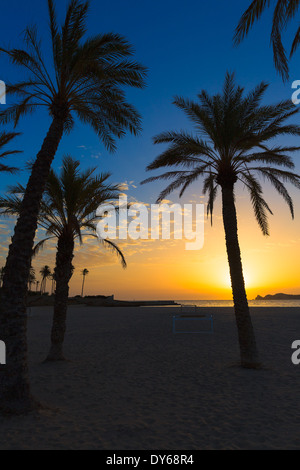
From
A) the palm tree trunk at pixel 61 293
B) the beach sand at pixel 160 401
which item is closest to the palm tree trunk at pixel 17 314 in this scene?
the beach sand at pixel 160 401

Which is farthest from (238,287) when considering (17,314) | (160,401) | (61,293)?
(17,314)

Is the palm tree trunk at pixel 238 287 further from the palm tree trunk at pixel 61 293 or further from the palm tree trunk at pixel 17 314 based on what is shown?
the palm tree trunk at pixel 17 314

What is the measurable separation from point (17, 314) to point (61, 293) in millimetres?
5651

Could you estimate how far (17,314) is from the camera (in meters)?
7.04

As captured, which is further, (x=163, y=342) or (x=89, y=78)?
(x=163, y=342)

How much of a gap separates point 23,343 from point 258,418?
5.29 meters

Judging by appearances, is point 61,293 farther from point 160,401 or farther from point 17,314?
point 160,401

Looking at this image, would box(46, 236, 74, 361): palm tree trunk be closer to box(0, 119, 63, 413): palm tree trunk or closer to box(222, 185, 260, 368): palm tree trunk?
box(0, 119, 63, 413): palm tree trunk

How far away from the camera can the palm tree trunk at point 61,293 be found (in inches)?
492
